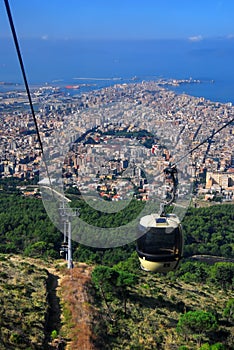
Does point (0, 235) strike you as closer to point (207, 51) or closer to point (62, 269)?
point (62, 269)

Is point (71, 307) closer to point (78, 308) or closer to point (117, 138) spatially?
point (78, 308)

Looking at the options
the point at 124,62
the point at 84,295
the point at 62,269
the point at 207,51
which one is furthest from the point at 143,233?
the point at 207,51

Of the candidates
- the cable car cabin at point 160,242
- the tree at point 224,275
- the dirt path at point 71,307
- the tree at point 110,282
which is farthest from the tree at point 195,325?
the tree at point 224,275

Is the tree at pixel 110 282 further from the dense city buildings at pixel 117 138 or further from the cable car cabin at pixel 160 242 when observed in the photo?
the cable car cabin at pixel 160 242

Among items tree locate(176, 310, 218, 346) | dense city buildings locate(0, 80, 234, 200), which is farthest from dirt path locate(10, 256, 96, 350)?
dense city buildings locate(0, 80, 234, 200)

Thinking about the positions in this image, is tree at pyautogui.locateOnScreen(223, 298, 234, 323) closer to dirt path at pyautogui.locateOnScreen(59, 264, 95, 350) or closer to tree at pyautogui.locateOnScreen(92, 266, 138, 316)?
tree at pyautogui.locateOnScreen(92, 266, 138, 316)
